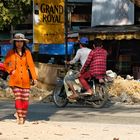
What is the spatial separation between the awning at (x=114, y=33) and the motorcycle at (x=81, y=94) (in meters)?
7.52

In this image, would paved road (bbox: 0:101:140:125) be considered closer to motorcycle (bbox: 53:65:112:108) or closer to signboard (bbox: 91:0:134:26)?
Answer: motorcycle (bbox: 53:65:112:108)

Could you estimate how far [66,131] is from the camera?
995 centimetres

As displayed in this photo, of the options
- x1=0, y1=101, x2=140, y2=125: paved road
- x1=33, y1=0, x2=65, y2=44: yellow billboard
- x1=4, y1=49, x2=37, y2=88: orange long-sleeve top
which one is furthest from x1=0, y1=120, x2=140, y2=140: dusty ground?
x1=33, y1=0, x2=65, y2=44: yellow billboard

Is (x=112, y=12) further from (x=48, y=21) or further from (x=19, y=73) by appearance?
(x=19, y=73)

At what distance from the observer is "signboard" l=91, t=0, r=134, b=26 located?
25.2m

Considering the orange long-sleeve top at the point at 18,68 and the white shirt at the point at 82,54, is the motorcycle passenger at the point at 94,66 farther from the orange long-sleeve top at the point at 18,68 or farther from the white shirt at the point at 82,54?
the orange long-sleeve top at the point at 18,68

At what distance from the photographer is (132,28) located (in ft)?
76.1

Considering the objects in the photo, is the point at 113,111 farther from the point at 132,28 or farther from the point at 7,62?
→ the point at 132,28

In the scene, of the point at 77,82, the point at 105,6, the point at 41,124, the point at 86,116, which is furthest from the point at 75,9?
the point at 41,124

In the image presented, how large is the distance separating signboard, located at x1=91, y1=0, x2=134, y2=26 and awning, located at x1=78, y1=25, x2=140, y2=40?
938 mm

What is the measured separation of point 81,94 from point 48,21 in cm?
578

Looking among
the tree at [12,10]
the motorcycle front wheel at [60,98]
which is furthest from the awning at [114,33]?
the motorcycle front wheel at [60,98]

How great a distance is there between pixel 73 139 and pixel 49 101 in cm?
818

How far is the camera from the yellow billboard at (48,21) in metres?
19.9
